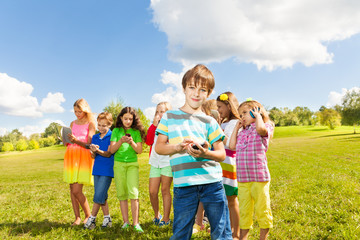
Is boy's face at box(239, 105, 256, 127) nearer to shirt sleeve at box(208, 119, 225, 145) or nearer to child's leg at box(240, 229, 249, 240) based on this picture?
shirt sleeve at box(208, 119, 225, 145)

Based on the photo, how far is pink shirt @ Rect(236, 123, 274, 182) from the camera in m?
3.66

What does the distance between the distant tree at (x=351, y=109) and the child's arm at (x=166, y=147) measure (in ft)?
202

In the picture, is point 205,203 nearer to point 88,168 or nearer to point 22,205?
point 88,168

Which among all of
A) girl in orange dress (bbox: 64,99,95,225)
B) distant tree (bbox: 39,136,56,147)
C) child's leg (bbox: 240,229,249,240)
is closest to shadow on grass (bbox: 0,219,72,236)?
girl in orange dress (bbox: 64,99,95,225)

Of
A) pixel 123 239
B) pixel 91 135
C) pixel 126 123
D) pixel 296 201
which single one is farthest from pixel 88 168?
pixel 296 201

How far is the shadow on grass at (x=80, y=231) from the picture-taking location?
177 inches

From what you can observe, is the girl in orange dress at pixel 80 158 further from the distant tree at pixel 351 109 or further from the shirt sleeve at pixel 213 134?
the distant tree at pixel 351 109

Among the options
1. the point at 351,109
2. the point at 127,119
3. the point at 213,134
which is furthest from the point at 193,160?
the point at 351,109

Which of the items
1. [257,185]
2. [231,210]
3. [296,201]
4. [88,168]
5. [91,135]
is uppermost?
[91,135]

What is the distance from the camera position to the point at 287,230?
14.9 feet

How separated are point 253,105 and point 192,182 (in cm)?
189

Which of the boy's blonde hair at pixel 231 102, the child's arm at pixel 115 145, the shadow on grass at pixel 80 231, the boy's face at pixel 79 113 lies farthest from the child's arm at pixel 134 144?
the boy's blonde hair at pixel 231 102

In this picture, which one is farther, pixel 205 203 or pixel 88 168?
pixel 88 168

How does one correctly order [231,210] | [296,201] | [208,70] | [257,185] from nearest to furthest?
[208,70]
[257,185]
[231,210]
[296,201]
